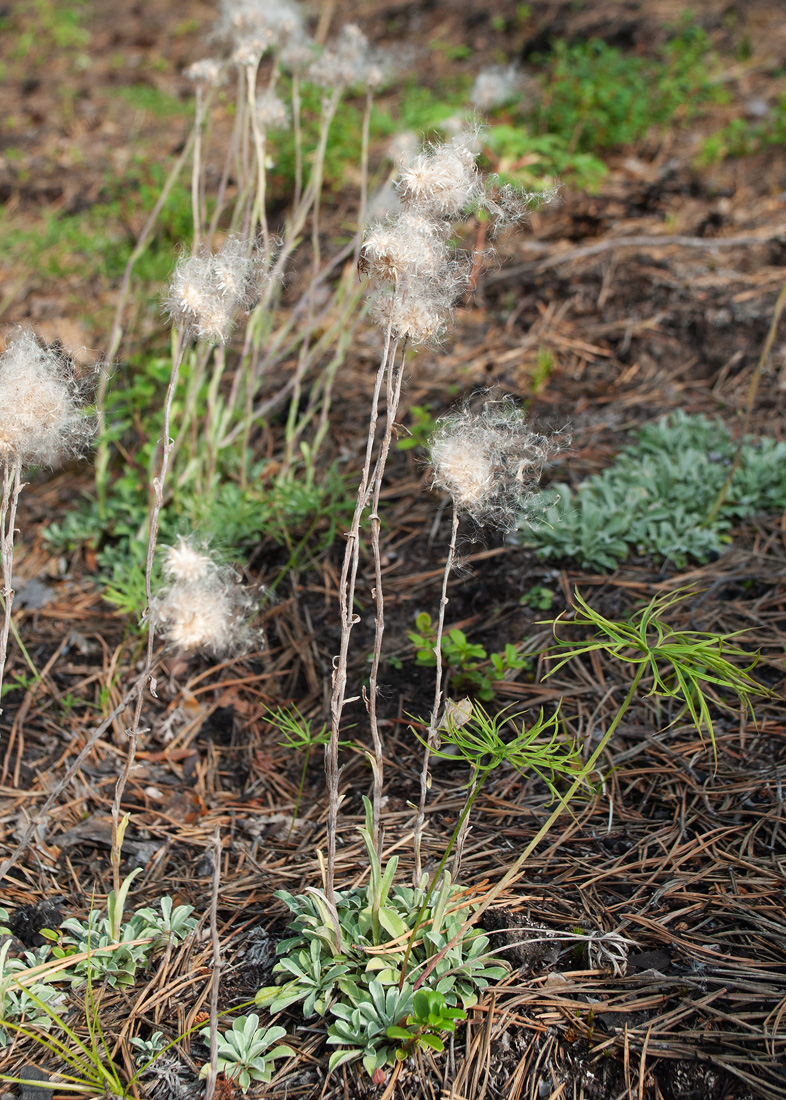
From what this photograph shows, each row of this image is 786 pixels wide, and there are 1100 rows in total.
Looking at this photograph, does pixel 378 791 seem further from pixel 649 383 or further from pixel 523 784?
pixel 649 383

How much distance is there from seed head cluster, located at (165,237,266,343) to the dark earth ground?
2.28 feet

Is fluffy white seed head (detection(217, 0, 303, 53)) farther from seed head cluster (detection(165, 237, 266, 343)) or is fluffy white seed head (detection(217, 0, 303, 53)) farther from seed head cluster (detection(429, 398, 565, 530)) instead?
seed head cluster (detection(429, 398, 565, 530))

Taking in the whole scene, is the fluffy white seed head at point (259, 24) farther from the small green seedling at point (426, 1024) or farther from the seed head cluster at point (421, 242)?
the small green seedling at point (426, 1024)

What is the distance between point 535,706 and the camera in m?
2.28

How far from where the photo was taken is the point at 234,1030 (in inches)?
58.9

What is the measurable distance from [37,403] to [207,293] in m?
0.43

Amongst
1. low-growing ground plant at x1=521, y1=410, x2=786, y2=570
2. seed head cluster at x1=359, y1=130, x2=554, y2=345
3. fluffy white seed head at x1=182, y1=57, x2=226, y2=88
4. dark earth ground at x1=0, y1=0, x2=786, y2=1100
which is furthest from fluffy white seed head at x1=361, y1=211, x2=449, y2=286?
fluffy white seed head at x1=182, y1=57, x2=226, y2=88

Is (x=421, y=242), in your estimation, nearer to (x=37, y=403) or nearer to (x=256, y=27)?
(x=37, y=403)

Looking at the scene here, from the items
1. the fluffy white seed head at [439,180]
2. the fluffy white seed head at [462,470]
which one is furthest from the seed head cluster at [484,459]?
the fluffy white seed head at [439,180]

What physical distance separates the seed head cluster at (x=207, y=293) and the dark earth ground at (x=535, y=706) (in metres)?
0.70

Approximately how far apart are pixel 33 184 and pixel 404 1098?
6.15 meters

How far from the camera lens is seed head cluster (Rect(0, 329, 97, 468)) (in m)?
1.56

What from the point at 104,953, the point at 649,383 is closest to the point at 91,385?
the point at 104,953

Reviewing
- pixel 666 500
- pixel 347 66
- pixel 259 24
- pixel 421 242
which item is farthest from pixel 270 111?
pixel 666 500
